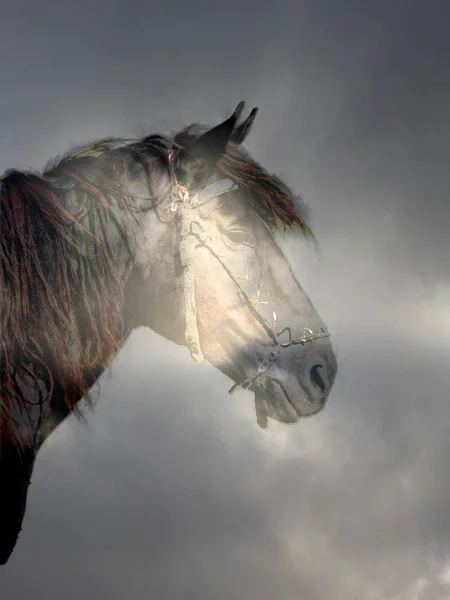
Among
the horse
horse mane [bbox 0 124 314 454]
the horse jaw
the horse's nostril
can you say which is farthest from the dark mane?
the horse jaw

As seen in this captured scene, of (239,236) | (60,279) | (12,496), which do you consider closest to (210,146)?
(239,236)

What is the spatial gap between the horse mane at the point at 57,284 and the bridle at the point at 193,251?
15 centimetres

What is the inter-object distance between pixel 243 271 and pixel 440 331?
2.99 feet

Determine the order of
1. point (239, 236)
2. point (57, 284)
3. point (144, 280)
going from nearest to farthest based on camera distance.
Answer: point (57, 284) → point (144, 280) → point (239, 236)

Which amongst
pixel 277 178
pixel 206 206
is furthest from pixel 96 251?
pixel 277 178

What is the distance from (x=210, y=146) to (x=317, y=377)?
819 millimetres

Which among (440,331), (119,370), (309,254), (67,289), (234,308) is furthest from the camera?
(440,331)

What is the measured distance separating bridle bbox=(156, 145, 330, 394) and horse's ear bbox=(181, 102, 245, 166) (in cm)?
6

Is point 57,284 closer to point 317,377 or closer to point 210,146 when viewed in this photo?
point 210,146

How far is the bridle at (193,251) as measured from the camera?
139 cm

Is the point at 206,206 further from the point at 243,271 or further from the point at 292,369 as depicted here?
the point at 292,369

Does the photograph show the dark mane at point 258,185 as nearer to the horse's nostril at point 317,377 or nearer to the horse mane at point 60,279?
the horse mane at point 60,279

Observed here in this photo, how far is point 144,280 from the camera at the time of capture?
1.38 meters

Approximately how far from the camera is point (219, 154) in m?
1.46
